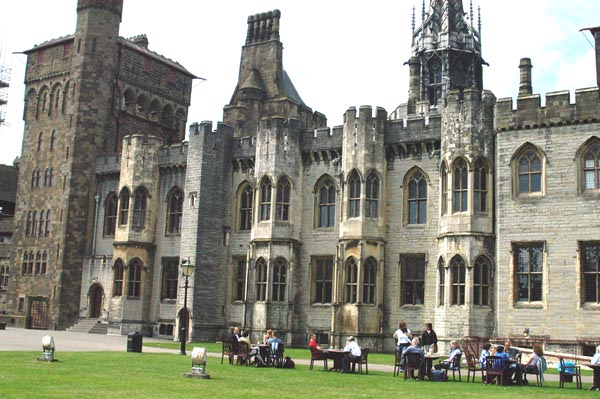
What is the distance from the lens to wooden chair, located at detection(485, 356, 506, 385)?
1858cm

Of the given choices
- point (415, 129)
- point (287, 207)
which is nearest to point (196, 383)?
point (415, 129)

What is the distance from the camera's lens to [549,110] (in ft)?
97.0

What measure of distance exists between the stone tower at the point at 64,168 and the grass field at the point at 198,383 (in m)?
21.8

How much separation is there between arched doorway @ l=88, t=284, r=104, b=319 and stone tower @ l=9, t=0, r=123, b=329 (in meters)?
0.97

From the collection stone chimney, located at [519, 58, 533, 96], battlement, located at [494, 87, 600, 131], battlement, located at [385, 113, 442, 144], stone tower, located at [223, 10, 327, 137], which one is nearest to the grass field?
battlement, located at [494, 87, 600, 131]

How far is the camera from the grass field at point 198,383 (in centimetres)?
1386

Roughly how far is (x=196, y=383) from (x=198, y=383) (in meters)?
0.05

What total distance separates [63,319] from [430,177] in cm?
2212

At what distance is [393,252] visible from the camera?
110ft

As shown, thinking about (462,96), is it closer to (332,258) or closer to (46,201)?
(332,258)

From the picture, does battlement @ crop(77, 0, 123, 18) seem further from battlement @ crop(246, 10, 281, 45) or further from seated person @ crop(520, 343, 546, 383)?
seated person @ crop(520, 343, 546, 383)

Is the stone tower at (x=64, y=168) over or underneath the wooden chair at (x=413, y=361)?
over

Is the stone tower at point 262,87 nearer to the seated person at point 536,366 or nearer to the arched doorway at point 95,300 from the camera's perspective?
the arched doorway at point 95,300

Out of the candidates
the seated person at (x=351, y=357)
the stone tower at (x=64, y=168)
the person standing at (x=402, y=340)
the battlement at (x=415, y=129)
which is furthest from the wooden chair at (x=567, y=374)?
the stone tower at (x=64, y=168)
